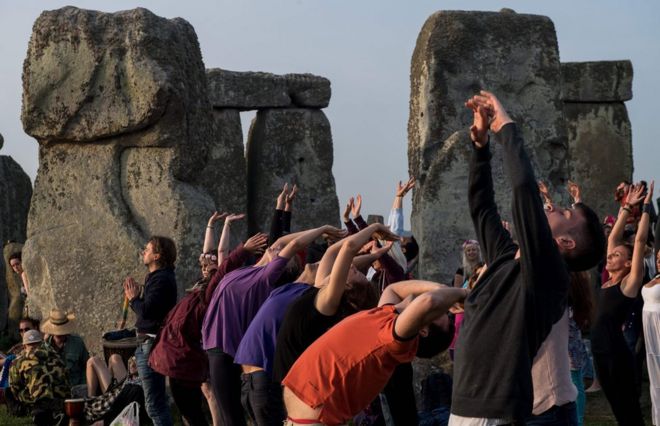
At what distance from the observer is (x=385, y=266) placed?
913 centimetres

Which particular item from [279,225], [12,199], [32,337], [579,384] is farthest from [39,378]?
[12,199]

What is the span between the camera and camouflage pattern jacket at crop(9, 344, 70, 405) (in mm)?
10391

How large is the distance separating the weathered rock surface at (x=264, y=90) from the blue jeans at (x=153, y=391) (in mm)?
11418

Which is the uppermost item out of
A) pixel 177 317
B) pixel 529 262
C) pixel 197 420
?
pixel 529 262

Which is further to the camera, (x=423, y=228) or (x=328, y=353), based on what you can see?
(x=423, y=228)

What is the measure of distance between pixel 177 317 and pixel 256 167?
43.5ft

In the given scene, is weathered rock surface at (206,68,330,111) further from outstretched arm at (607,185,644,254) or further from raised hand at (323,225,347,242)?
raised hand at (323,225,347,242)

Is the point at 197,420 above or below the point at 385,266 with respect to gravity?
below

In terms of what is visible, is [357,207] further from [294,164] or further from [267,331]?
[294,164]

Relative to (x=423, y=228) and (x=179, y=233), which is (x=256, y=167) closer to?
(x=423, y=228)

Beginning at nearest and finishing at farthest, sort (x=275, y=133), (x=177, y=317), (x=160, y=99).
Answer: (x=177, y=317) → (x=160, y=99) → (x=275, y=133)

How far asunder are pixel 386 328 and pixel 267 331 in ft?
6.26

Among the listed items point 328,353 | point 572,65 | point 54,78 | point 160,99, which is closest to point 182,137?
point 160,99

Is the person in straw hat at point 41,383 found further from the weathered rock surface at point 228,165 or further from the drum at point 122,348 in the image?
the weathered rock surface at point 228,165
